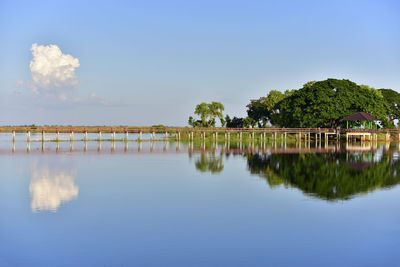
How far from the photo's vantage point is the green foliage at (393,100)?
312ft

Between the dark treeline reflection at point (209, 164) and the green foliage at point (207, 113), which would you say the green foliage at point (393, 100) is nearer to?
the green foliage at point (207, 113)

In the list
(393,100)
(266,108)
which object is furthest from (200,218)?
(393,100)

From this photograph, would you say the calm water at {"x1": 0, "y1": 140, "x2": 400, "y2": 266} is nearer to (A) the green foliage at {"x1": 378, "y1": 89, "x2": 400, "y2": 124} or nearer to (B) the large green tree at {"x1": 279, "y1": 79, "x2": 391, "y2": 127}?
(B) the large green tree at {"x1": 279, "y1": 79, "x2": 391, "y2": 127}

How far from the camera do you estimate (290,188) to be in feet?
77.4

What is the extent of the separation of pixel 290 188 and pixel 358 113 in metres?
55.7

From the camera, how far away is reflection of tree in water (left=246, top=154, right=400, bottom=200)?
23094mm

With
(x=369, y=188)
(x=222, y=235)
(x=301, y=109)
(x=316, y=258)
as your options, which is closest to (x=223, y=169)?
(x=369, y=188)

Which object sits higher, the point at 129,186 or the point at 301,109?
the point at 301,109

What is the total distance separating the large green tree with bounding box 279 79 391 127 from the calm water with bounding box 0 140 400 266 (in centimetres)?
4501

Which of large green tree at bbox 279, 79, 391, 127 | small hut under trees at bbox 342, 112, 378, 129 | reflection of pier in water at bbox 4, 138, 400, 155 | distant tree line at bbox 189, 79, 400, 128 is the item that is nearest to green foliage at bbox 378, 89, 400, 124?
distant tree line at bbox 189, 79, 400, 128

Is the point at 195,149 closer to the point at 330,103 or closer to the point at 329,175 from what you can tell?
the point at 329,175

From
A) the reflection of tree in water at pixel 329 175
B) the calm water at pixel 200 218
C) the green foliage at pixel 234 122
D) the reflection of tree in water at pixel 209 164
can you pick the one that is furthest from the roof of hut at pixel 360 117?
the calm water at pixel 200 218

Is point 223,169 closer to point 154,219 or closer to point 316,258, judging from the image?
point 154,219

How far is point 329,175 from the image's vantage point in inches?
1120
